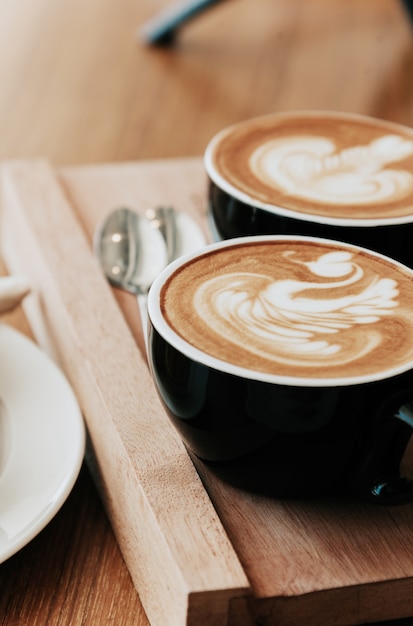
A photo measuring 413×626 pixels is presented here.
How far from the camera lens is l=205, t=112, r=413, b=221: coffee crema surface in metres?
0.63

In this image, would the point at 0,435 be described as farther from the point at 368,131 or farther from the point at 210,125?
the point at 210,125

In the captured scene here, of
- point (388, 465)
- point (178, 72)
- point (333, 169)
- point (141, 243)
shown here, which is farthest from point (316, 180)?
point (178, 72)

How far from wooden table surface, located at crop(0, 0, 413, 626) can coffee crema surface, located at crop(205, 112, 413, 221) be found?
207mm

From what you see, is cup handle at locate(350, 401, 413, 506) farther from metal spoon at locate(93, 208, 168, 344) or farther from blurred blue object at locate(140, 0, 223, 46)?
blurred blue object at locate(140, 0, 223, 46)

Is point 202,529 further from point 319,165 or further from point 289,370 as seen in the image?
point 319,165

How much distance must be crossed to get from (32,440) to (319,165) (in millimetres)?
292

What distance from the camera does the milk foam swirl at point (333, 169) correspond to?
2.11ft

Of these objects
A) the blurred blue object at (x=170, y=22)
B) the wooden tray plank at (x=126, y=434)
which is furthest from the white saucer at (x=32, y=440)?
the blurred blue object at (x=170, y=22)

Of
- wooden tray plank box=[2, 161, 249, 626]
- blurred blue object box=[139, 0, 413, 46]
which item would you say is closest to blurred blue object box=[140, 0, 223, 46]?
blurred blue object box=[139, 0, 413, 46]

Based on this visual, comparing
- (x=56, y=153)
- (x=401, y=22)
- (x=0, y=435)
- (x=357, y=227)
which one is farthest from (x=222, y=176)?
(x=401, y=22)

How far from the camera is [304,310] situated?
1.65 ft

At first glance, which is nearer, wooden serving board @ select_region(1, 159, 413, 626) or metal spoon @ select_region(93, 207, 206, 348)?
wooden serving board @ select_region(1, 159, 413, 626)

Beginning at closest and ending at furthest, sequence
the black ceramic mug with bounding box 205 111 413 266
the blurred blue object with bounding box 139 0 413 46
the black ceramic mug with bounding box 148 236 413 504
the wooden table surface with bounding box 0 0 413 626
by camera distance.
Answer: the black ceramic mug with bounding box 148 236 413 504
the black ceramic mug with bounding box 205 111 413 266
the wooden table surface with bounding box 0 0 413 626
the blurred blue object with bounding box 139 0 413 46

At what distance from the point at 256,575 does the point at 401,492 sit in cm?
9
